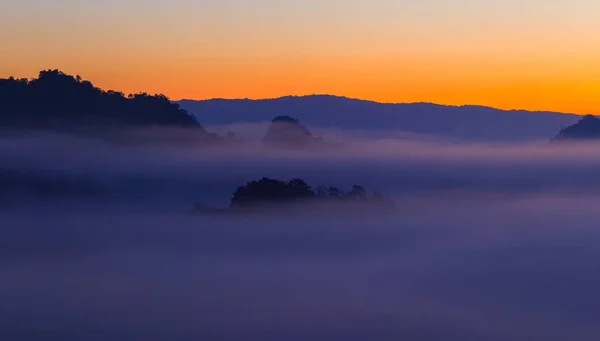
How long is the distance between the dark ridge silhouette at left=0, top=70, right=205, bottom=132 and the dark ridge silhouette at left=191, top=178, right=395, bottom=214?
5223 cm

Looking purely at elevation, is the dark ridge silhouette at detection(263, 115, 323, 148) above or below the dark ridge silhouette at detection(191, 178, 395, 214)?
above

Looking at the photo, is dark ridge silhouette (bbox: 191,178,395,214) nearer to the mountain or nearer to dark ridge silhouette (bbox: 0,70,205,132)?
dark ridge silhouette (bbox: 0,70,205,132)

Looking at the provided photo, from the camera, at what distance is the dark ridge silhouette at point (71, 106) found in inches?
4205

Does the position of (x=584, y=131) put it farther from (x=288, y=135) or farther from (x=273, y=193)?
(x=273, y=193)

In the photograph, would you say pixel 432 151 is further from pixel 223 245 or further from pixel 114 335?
pixel 114 335

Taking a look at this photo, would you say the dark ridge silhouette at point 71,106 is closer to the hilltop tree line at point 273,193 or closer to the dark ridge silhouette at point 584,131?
the hilltop tree line at point 273,193

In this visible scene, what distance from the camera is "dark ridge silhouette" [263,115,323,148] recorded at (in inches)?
5782

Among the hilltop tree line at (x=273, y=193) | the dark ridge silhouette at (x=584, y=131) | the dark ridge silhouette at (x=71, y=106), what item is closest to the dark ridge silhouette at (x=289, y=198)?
the hilltop tree line at (x=273, y=193)

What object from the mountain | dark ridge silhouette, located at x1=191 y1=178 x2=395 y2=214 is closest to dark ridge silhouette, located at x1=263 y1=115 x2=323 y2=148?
the mountain

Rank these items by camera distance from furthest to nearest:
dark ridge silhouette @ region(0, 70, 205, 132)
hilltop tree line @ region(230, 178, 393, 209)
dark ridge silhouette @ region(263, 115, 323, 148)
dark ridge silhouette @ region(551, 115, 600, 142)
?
dark ridge silhouette @ region(551, 115, 600, 142) → dark ridge silhouette @ region(263, 115, 323, 148) → dark ridge silhouette @ region(0, 70, 205, 132) → hilltop tree line @ region(230, 178, 393, 209)

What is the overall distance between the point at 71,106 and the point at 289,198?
213 feet

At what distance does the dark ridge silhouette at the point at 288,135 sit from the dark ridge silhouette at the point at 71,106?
118ft

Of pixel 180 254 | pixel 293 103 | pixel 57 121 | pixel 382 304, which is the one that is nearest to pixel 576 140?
pixel 293 103

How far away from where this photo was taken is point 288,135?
149375 mm
